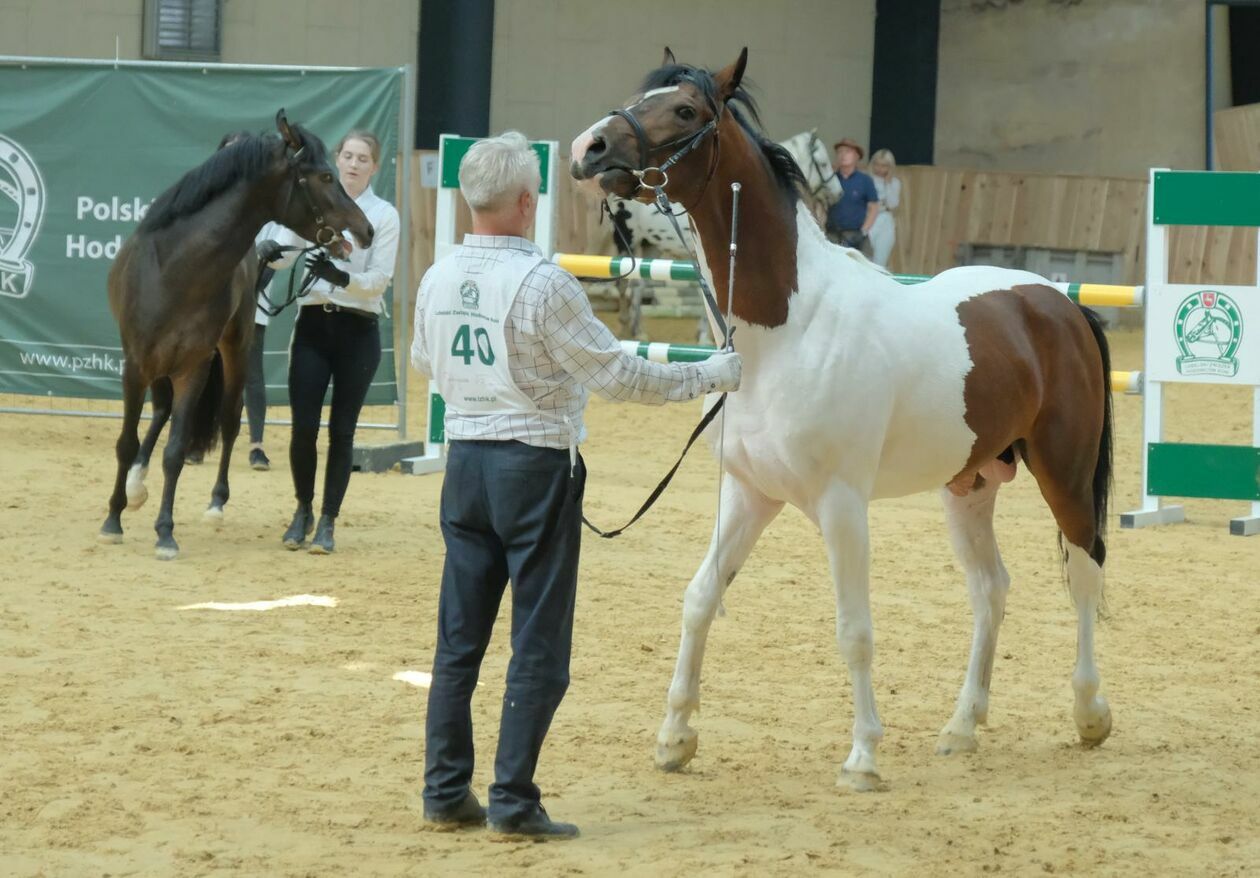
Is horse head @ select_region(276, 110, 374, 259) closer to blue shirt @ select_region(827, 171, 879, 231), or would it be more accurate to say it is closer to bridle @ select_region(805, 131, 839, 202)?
bridle @ select_region(805, 131, 839, 202)

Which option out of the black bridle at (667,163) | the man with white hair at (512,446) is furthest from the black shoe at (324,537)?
the man with white hair at (512,446)

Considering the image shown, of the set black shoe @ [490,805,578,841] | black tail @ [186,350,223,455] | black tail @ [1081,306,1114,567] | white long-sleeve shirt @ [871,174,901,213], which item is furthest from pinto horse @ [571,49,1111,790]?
white long-sleeve shirt @ [871,174,901,213]

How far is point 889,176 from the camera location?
725 inches

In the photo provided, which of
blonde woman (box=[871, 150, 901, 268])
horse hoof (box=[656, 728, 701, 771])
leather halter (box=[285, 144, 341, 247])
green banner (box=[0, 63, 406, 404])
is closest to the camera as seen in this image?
horse hoof (box=[656, 728, 701, 771])

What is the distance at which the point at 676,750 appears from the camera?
15.0 feet

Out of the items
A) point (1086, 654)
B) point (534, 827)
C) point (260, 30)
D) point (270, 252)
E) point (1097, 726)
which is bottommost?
point (534, 827)

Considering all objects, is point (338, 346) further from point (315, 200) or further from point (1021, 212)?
point (1021, 212)

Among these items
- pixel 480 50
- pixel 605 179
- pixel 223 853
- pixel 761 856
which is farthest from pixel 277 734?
pixel 480 50

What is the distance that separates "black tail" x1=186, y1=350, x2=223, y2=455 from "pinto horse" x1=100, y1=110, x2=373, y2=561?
0.50 m

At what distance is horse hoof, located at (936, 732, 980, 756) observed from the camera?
16.1 ft

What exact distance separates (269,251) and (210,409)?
96 cm

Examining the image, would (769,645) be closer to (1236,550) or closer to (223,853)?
(223,853)

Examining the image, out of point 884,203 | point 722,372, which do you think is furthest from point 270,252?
point 884,203

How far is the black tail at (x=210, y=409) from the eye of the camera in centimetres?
812
